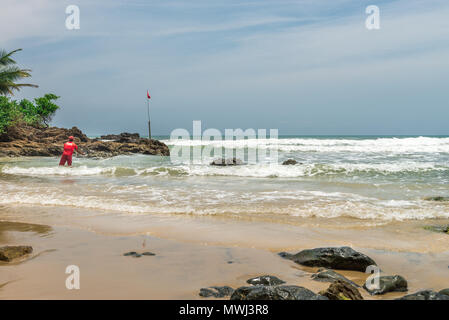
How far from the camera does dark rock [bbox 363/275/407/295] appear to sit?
3.29 metres

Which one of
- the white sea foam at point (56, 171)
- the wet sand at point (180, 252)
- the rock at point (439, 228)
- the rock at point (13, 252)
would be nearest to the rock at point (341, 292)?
the wet sand at point (180, 252)

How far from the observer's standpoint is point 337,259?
158 inches

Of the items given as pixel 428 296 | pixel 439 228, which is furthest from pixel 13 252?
pixel 439 228

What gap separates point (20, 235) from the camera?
5.30 metres

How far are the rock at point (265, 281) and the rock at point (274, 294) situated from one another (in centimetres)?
52

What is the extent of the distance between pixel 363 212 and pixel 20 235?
20.5ft

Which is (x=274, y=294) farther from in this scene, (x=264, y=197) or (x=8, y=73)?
(x=8, y=73)

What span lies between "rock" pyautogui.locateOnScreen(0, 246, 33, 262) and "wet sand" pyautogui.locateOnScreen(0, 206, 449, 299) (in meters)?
0.13

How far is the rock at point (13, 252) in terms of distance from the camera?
3964 millimetres

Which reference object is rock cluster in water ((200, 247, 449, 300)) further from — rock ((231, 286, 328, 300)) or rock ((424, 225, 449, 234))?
rock ((424, 225, 449, 234))

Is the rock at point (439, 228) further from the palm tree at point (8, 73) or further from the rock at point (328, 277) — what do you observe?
the palm tree at point (8, 73)

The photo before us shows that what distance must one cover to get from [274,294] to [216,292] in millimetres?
611
